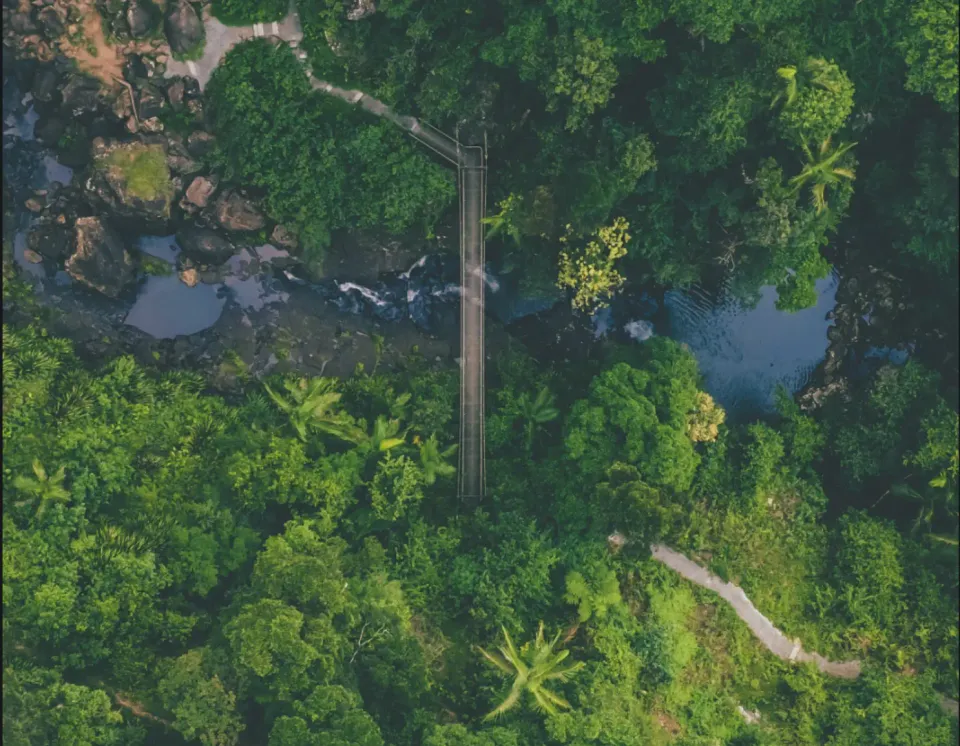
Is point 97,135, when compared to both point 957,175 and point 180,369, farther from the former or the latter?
point 957,175

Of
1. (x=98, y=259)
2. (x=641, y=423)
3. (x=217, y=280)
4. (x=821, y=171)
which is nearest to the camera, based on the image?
(x=821, y=171)

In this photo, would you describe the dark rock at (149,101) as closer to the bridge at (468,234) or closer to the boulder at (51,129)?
the boulder at (51,129)

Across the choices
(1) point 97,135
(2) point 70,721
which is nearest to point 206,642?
(2) point 70,721

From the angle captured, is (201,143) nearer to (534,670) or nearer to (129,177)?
(129,177)

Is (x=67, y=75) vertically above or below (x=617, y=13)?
below

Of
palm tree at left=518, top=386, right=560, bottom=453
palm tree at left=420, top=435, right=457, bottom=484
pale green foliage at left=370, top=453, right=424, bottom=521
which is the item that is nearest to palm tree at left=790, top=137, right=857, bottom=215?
palm tree at left=518, top=386, right=560, bottom=453

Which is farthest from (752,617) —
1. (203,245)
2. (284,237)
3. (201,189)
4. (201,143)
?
(201,143)

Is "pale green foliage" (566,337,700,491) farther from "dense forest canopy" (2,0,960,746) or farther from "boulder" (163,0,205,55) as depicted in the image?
"boulder" (163,0,205,55)
